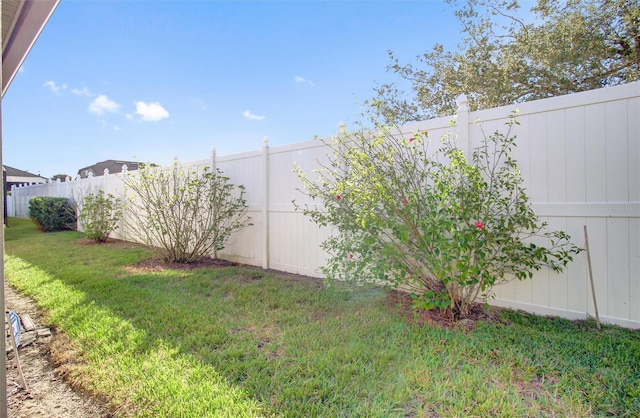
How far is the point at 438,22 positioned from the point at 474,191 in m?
6.11

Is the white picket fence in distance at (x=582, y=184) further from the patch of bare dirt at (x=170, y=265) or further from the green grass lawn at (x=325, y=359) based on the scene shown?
the patch of bare dirt at (x=170, y=265)

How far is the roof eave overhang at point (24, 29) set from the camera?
3121 mm

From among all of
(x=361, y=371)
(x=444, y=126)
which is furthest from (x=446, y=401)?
(x=444, y=126)

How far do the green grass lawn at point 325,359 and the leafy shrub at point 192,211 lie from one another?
6.90 ft

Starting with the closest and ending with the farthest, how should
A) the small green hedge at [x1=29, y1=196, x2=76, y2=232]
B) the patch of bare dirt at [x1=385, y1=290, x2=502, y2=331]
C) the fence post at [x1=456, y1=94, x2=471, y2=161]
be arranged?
the patch of bare dirt at [x1=385, y1=290, x2=502, y2=331]
the fence post at [x1=456, y1=94, x2=471, y2=161]
the small green hedge at [x1=29, y1=196, x2=76, y2=232]

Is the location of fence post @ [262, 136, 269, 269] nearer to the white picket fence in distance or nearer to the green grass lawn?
the green grass lawn

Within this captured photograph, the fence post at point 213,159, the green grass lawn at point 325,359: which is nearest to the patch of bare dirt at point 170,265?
the green grass lawn at point 325,359

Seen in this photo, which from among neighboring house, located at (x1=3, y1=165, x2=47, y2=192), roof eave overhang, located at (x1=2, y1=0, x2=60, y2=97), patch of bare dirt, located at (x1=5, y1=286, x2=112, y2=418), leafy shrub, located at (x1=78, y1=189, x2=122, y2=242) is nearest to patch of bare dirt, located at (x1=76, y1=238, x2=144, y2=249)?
leafy shrub, located at (x1=78, y1=189, x2=122, y2=242)

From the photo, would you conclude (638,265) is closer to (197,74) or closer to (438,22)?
(438,22)

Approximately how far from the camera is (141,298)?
411 cm

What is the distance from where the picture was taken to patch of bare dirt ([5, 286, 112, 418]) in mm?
2145

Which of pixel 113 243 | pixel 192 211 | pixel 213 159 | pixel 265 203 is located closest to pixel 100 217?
pixel 113 243

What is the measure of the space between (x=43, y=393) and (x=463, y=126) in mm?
4377

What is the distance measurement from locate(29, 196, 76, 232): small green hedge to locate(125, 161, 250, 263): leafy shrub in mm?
8188
